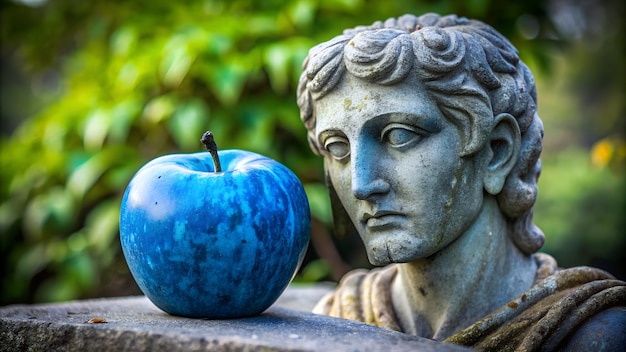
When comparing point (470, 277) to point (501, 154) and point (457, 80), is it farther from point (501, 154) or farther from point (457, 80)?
point (457, 80)

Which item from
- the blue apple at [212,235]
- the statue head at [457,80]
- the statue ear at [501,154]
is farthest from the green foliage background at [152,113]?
the blue apple at [212,235]

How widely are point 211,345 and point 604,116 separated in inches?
350

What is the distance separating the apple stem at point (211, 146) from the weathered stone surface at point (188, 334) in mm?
468

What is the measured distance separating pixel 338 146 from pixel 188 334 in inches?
33.2

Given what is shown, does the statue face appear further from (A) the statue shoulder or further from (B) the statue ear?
(A) the statue shoulder

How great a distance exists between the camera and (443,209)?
228cm

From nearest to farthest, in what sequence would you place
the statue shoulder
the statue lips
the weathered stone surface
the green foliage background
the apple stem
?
the weathered stone surface
the statue shoulder
the apple stem
the statue lips
the green foliage background

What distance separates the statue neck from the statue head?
100 millimetres

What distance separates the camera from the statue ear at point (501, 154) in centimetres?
236

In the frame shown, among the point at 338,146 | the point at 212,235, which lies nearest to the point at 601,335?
the point at 338,146

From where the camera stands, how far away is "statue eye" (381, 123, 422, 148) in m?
2.25

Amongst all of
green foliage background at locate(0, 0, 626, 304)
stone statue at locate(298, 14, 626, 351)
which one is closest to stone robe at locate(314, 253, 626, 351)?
stone statue at locate(298, 14, 626, 351)

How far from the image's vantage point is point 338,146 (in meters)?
2.39

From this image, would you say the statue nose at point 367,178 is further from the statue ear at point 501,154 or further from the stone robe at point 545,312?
the stone robe at point 545,312
